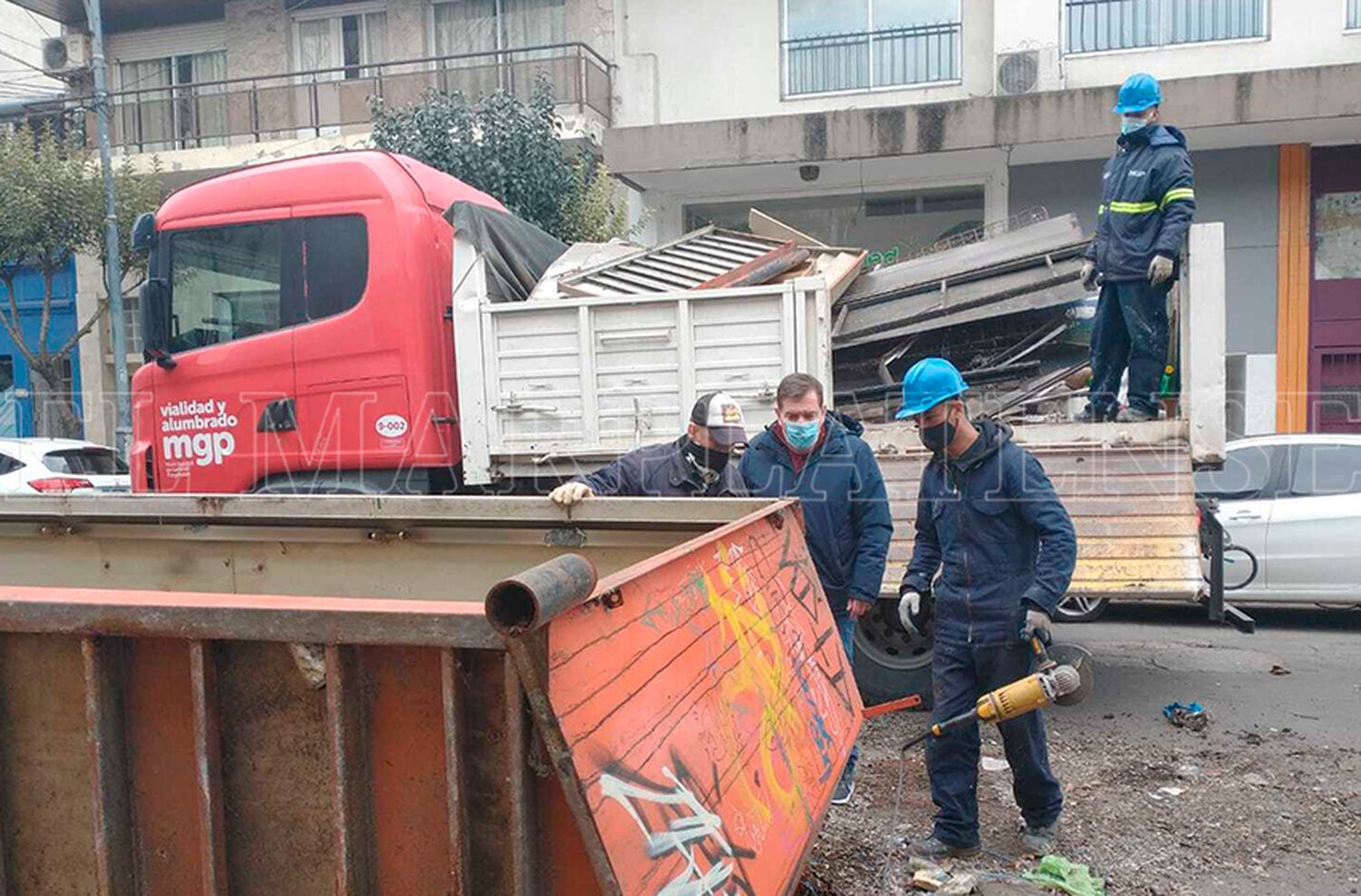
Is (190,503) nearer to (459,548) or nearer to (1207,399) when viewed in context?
(459,548)

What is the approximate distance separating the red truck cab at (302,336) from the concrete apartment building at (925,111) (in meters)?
6.33

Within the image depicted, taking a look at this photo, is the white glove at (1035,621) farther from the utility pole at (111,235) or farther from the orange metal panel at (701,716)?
the utility pole at (111,235)

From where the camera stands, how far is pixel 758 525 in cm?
278

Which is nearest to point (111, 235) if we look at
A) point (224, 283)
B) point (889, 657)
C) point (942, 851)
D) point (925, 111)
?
point (224, 283)

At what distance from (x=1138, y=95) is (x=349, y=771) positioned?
5.18 meters

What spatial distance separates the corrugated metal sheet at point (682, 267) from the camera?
5.42 metres

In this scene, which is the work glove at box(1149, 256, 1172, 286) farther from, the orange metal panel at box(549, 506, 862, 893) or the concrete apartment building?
the concrete apartment building

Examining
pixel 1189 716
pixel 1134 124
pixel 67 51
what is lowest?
pixel 1189 716

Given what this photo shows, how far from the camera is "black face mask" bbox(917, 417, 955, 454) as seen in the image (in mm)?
3531

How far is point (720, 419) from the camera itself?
12.7 feet

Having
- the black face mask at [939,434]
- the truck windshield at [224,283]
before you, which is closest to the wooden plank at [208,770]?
the black face mask at [939,434]

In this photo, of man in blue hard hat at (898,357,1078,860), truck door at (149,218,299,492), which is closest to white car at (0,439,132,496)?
truck door at (149,218,299,492)

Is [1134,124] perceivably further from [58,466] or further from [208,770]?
[58,466]

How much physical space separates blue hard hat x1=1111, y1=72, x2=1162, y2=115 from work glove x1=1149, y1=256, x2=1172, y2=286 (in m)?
0.85
